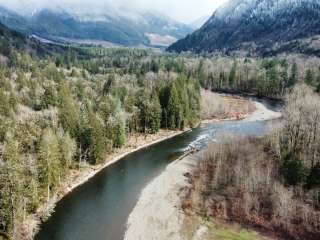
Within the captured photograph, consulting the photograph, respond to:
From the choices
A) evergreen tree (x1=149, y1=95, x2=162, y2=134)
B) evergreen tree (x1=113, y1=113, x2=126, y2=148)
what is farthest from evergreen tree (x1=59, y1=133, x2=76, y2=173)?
evergreen tree (x1=149, y1=95, x2=162, y2=134)

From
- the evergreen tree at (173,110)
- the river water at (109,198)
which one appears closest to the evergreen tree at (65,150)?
the river water at (109,198)

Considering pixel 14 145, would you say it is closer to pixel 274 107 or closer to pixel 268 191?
pixel 268 191

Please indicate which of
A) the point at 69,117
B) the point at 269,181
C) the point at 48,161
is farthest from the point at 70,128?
the point at 269,181

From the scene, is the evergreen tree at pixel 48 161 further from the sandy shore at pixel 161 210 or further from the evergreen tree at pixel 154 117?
the evergreen tree at pixel 154 117

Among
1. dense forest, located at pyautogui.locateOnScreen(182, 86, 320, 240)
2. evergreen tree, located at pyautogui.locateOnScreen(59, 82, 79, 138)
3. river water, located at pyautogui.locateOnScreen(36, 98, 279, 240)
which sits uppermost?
evergreen tree, located at pyautogui.locateOnScreen(59, 82, 79, 138)

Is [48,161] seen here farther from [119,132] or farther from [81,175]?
[119,132]

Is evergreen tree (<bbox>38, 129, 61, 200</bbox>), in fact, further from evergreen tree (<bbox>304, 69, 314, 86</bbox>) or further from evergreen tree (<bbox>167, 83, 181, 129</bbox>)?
evergreen tree (<bbox>304, 69, 314, 86</bbox>)
